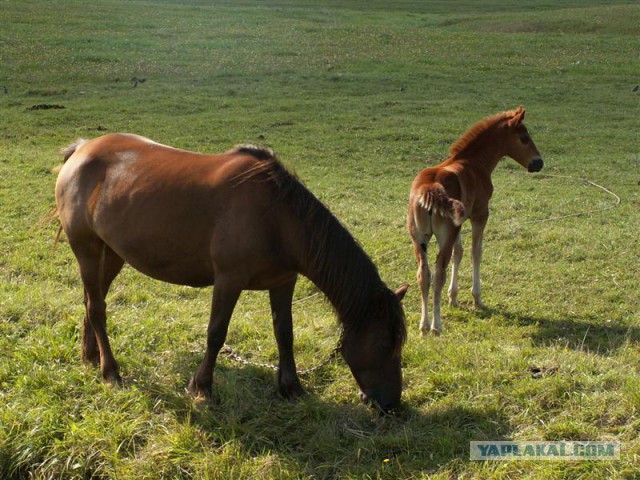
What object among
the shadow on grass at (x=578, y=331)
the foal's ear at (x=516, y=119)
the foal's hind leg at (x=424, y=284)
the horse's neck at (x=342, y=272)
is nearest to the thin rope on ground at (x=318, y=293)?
the horse's neck at (x=342, y=272)

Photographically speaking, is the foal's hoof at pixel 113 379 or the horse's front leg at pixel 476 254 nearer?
the foal's hoof at pixel 113 379

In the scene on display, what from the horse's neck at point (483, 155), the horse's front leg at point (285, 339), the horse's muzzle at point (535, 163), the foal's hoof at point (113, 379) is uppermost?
the horse's neck at point (483, 155)

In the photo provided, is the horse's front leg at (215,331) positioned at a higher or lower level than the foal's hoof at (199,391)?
higher

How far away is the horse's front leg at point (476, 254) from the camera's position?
808 centimetres

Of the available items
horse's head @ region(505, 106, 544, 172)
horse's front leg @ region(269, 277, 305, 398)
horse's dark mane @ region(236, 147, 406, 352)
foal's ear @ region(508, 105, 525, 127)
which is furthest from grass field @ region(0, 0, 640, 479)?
foal's ear @ region(508, 105, 525, 127)

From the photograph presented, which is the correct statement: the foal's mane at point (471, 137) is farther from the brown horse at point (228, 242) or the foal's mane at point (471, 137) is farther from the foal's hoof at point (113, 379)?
the foal's hoof at point (113, 379)

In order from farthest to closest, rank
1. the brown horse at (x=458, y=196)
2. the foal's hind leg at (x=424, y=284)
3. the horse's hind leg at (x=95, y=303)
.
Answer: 1. the foal's hind leg at (x=424, y=284)
2. the brown horse at (x=458, y=196)
3. the horse's hind leg at (x=95, y=303)

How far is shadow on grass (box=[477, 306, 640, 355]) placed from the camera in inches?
271

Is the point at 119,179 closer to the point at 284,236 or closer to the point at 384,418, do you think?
the point at 284,236

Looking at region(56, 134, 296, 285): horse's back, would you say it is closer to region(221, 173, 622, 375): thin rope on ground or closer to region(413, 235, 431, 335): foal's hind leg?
region(221, 173, 622, 375): thin rope on ground

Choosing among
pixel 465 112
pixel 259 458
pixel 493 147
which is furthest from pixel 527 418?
pixel 465 112

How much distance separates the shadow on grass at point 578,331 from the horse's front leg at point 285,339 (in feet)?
8.81

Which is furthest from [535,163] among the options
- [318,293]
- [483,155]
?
[318,293]

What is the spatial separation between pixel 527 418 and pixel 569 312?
330cm
